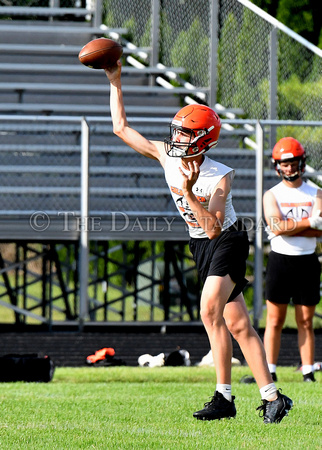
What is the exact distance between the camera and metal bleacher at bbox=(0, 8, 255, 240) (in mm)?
8977

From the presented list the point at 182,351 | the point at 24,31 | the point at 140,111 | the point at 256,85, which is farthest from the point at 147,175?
the point at 24,31

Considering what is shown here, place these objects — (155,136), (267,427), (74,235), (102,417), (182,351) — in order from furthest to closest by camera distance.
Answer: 1. (155,136)
2. (74,235)
3. (182,351)
4. (102,417)
5. (267,427)

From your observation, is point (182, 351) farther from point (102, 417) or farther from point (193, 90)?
point (193, 90)

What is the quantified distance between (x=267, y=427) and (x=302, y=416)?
0.50 m

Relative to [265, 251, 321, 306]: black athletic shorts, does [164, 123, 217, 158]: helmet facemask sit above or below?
above

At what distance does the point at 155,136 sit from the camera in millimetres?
9750

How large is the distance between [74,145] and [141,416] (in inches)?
217

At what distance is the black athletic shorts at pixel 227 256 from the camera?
4.50 m

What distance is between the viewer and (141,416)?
15.3 ft

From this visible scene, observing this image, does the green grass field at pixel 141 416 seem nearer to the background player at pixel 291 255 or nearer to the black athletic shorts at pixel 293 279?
the background player at pixel 291 255

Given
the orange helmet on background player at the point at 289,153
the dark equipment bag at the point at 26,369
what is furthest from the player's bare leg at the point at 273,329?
the dark equipment bag at the point at 26,369

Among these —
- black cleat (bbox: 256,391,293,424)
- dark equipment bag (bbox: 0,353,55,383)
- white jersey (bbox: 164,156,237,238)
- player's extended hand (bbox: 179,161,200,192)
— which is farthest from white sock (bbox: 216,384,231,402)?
dark equipment bag (bbox: 0,353,55,383)

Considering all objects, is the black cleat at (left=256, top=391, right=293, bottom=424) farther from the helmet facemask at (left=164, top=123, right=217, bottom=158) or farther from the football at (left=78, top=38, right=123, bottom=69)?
the football at (left=78, top=38, right=123, bottom=69)

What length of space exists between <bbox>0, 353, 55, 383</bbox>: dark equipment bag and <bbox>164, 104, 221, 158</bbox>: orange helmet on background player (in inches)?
112
